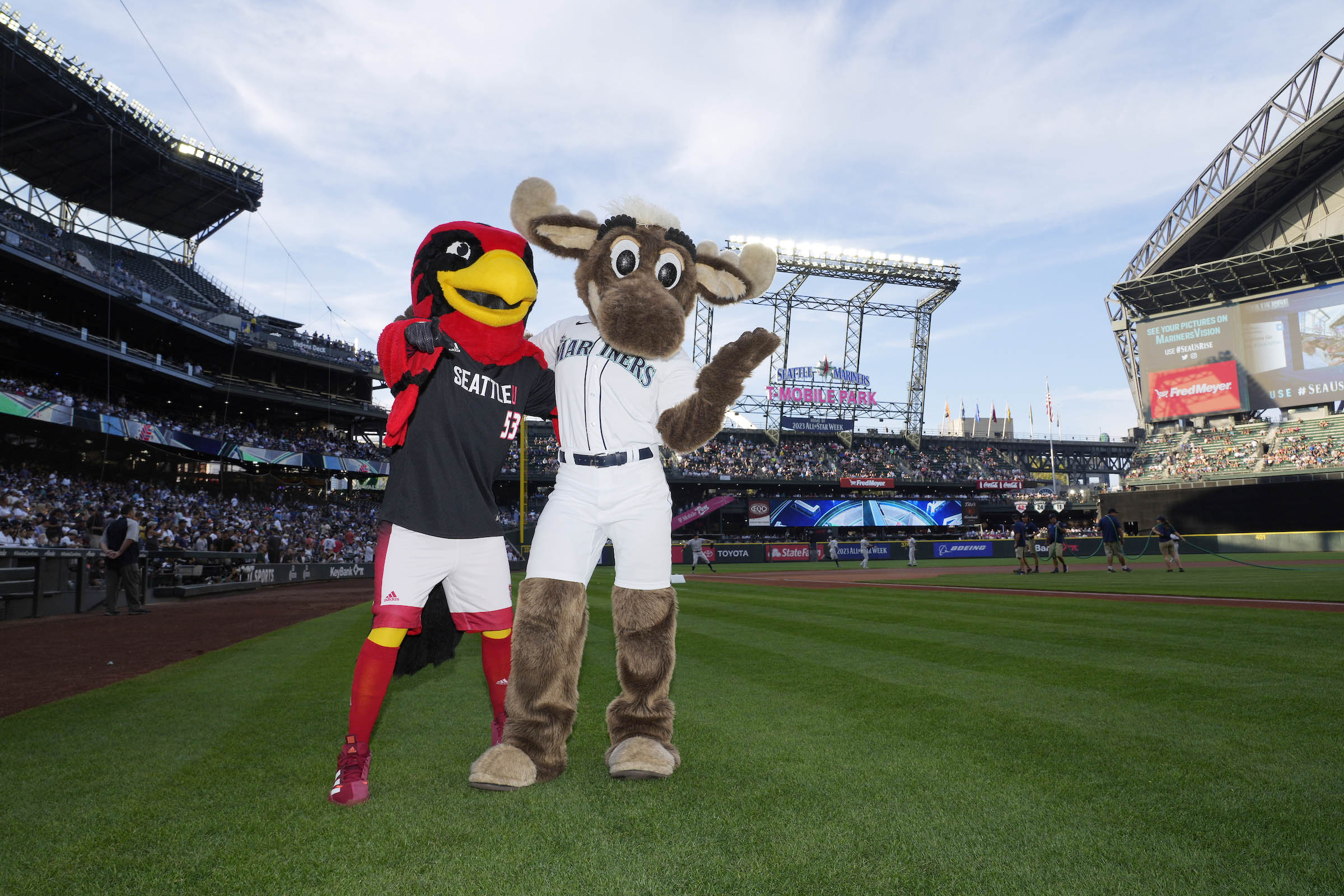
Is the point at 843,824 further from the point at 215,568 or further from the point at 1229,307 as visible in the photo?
the point at 1229,307

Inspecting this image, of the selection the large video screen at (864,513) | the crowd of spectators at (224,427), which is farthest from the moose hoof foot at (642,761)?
the large video screen at (864,513)

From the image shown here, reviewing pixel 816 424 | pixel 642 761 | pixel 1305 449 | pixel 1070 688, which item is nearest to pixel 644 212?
pixel 642 761

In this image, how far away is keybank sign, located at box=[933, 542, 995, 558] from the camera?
35156 mm

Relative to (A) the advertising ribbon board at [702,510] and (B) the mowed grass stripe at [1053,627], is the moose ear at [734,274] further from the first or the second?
(A) the advertising ribbon board at [702,510]

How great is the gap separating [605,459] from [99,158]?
38746 mm

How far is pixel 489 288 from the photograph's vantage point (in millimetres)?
3342

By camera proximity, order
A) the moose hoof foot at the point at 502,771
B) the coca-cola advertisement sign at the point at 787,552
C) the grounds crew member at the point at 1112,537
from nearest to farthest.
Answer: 1. the moose hoof foot at the point at 502,771
2. the grounds crew member at the point at 1112,537
3. the coca-cola advertisement sign at the point at 787,552

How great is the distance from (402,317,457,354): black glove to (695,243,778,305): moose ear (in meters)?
1.39

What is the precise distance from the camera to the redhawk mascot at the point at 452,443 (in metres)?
3.01

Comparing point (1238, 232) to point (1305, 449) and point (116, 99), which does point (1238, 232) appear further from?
point (116, 99)

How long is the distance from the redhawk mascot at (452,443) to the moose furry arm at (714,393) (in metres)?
0.78

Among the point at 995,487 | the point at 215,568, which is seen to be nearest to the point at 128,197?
the point at 215,568

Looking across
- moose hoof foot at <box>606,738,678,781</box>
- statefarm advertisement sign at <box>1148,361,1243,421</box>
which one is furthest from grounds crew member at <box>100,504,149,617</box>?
statefarm advertisement sign at <box>1148,361,1243,421</box>

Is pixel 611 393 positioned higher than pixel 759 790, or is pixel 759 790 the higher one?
pixel 611 393
